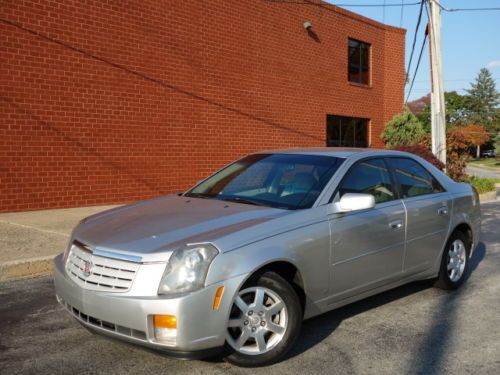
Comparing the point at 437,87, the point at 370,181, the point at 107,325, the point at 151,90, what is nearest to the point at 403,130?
the point at 437,87

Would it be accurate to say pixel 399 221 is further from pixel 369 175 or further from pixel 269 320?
pixel 269 320

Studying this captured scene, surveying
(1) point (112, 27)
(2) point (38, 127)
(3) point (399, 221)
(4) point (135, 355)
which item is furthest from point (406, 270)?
(1) point (112, 27)

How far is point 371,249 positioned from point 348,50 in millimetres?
15551

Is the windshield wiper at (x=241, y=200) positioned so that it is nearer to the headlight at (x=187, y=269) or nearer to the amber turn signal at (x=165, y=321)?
the headlight at (x=187, y=269)

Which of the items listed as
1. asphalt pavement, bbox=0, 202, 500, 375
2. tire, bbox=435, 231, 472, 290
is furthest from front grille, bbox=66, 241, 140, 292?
tire, bbox=435, 231, 472, 290

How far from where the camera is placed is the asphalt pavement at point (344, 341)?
368 cm

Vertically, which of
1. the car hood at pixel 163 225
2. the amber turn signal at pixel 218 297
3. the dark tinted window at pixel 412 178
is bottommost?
the amber turn signal at pixel 218 297

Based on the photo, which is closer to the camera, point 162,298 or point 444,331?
point 162,298

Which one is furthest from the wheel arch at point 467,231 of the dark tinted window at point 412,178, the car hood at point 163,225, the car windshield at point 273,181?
the car hood at point 163,225

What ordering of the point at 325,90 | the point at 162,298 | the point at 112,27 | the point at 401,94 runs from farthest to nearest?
the point at 401,94 < the point at 325,90 < the point at 112,27 < the point at 162,298

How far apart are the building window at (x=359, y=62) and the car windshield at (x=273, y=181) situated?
1479cm

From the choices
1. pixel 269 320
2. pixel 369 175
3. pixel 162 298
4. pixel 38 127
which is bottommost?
pixel 269 320

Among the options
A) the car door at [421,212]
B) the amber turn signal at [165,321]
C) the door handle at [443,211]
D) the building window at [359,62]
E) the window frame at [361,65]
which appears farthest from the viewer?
the building window at [359,62]

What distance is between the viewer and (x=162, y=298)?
3.25m
